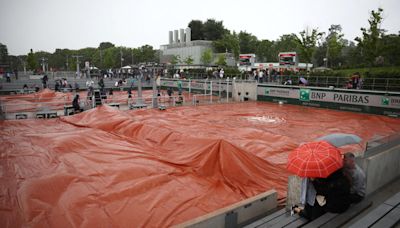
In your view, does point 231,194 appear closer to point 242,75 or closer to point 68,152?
point 68,152

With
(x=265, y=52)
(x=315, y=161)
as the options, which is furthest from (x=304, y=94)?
(x=265, y=52)

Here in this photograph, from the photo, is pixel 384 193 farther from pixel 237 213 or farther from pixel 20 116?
pixel 20 116

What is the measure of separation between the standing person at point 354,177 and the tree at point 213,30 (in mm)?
A: 90172

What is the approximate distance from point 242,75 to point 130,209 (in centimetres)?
3485

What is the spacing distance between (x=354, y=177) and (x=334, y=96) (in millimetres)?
17654

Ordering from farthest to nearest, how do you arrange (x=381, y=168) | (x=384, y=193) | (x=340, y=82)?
(x=340, y=82), (x=381, y=168), (x=384, y=193)

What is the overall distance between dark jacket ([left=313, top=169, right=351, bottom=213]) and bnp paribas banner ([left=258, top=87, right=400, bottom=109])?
16302 millimetres

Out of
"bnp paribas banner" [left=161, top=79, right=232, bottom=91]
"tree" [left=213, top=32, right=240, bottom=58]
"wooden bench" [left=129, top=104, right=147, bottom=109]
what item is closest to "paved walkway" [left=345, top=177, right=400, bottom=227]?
"wooden bench" [left=129, top=104, right=147, bottom=109]

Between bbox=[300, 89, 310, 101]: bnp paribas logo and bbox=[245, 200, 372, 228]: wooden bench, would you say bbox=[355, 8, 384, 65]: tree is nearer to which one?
bbox=[300, 89, 310, 101]: bnp paribas logo

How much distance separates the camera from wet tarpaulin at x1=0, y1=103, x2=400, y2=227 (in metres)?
5.56

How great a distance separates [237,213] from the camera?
461cm

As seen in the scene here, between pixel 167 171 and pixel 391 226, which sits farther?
pixel 167 171

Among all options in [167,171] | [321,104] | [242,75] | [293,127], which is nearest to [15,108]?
[167,171]

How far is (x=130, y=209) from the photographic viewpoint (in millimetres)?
5758
